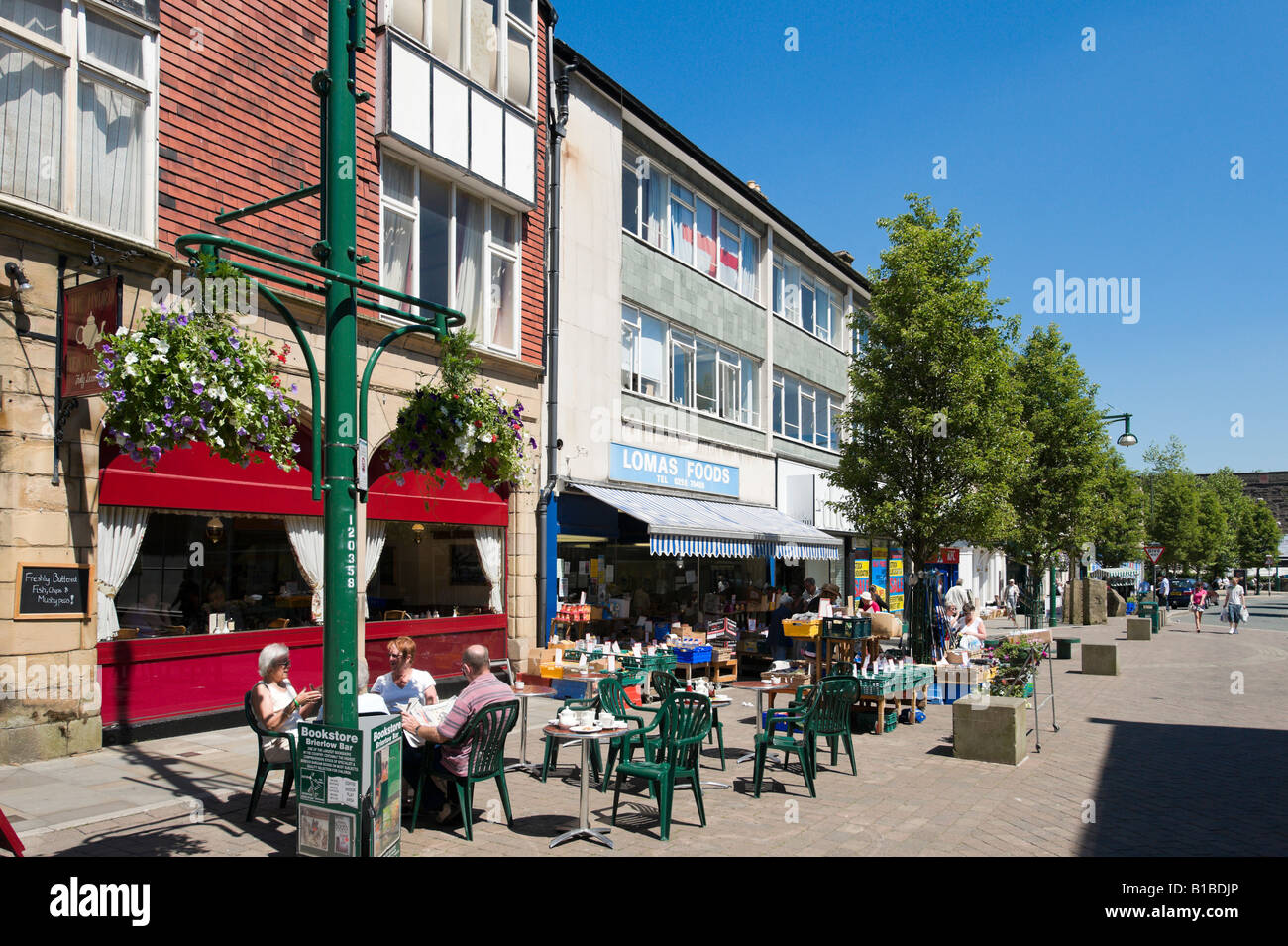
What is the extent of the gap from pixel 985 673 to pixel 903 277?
25.9 ft

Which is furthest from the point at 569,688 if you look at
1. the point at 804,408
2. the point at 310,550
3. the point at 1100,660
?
the point at 804,408

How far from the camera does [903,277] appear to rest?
17.6 meters

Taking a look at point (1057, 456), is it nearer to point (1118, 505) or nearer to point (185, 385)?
point (1118, 505)

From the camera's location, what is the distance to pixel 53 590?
28.3ft

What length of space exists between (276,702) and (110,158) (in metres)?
6.32

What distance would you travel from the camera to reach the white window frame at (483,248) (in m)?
12.9

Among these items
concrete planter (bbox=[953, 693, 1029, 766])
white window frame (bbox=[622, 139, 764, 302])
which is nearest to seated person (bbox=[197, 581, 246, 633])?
concrete planter (bbox=[953, 693, 1029, 766])

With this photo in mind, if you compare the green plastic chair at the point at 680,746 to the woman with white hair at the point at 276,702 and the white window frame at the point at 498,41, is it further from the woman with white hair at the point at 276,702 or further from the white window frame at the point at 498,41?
the white window frame at the point at 498,41

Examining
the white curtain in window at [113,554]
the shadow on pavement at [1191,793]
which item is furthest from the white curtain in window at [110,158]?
the shadow on pavement at [1191,793]

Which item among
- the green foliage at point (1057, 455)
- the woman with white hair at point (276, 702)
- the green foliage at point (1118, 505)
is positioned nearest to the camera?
the woman with white hair at point (276, 702)

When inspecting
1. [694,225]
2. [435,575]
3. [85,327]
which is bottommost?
[435,575]

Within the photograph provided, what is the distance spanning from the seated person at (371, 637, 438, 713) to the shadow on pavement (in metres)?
5.24

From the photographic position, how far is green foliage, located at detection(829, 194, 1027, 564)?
17188mm

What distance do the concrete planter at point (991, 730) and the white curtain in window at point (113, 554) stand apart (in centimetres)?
896
